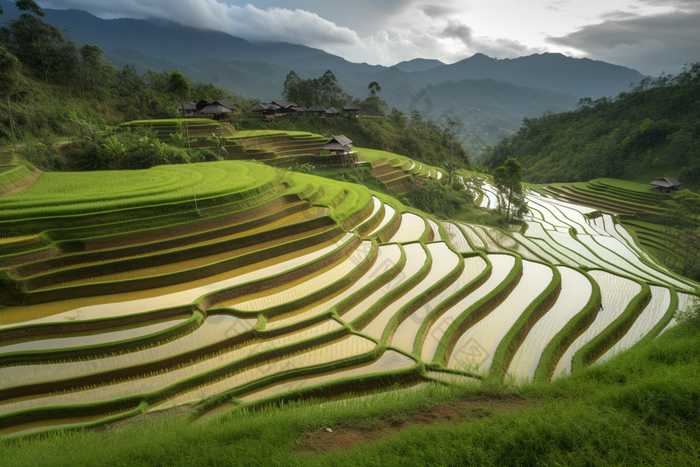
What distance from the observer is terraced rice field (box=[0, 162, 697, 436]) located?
248 inches

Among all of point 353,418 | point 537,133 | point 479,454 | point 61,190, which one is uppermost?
point 537,133

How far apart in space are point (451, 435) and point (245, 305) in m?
5.93

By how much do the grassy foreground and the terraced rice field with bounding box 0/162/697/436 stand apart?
1138 millimetres

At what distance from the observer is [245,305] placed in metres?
8.58

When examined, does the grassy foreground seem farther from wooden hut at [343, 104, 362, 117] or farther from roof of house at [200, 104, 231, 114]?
wooden hut at [343, 104, 362, 117]

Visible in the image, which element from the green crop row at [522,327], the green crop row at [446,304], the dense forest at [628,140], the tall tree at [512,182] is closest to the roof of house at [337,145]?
the tall tree at [512,182]

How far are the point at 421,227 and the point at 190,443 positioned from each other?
13292 millimetres

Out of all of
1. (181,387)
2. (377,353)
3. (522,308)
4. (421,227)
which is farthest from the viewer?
(421,227)

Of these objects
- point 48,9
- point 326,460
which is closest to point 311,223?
point 326,460

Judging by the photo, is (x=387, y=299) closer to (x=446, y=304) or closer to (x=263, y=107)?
(x=446, y=304)

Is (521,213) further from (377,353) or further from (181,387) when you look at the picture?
(181,387)

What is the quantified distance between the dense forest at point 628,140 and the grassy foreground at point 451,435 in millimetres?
38332

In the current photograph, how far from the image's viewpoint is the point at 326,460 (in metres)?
3.92

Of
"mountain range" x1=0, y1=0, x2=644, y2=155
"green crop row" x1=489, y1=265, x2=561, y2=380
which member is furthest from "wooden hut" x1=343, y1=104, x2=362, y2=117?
"mountain range" x1=0, y1=0, x2=644, y2=155
